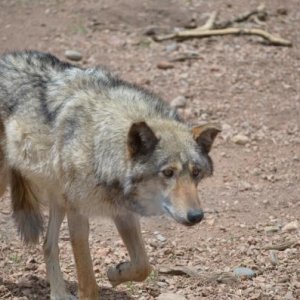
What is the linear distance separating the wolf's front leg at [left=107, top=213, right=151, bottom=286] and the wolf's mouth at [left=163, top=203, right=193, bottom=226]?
2.44 ft

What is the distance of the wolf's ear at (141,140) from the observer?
553cm

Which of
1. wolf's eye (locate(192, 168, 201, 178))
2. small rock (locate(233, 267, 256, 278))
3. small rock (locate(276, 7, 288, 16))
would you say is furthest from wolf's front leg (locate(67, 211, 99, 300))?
small rock (locate(276, 7, 288, 16))

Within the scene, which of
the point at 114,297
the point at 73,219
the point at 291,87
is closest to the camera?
the point at 73,219

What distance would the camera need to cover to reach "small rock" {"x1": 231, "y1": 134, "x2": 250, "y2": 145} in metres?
9.70

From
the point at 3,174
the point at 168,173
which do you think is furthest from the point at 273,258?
the point at 3,174

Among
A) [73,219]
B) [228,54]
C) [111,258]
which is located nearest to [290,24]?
[228,54]

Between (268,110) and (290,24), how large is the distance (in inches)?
129

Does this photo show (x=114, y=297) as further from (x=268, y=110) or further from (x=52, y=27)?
(x=52, y=27)

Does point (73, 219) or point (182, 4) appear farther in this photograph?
point (182, 4)

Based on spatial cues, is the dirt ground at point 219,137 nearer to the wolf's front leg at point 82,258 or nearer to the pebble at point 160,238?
the pebble at point 160,238

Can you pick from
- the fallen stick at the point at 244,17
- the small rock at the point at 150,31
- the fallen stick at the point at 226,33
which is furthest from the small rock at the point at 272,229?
the fallen stick at the point at 244,17

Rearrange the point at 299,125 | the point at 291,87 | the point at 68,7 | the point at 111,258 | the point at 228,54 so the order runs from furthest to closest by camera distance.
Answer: the point at 68,7 < the point at 228,54 < the point at 291,87 < the point at 299,125 < the point at 111,258

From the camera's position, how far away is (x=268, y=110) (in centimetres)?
1060

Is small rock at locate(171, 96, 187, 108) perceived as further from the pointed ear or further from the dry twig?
the pointed ear
